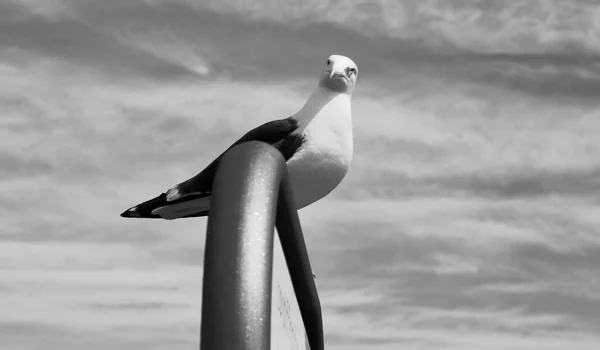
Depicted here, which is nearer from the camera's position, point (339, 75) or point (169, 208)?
point (339, 75)

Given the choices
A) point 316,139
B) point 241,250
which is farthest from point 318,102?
point 241,250

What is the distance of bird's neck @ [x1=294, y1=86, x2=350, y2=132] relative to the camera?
9953mm

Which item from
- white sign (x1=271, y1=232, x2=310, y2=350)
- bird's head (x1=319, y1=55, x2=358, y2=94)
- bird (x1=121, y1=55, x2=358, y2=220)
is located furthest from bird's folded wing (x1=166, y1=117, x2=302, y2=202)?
white sign (x1=271, y1=232, x2=310, y2=350)

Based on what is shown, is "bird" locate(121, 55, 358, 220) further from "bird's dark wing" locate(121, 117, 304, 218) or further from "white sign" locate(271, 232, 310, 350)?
"white sign" locate(271, 232, 310, 350)

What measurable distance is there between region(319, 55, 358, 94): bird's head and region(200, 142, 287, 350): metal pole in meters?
7.45

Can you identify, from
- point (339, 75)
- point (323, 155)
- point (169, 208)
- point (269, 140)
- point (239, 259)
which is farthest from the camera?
point (169, 208)

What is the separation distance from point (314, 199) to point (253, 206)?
288 inches

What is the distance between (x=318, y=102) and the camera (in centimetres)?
1005

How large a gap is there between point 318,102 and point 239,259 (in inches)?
309

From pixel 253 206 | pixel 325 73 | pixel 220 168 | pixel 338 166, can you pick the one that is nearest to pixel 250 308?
pixel 253 206

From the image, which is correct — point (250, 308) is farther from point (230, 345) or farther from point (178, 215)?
point (178, 215)

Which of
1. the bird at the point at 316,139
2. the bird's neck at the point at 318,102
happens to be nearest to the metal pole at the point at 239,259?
the bird at the point at 316,139

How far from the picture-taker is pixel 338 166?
9.60m

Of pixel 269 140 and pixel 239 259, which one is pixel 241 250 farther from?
pixel 269 140
